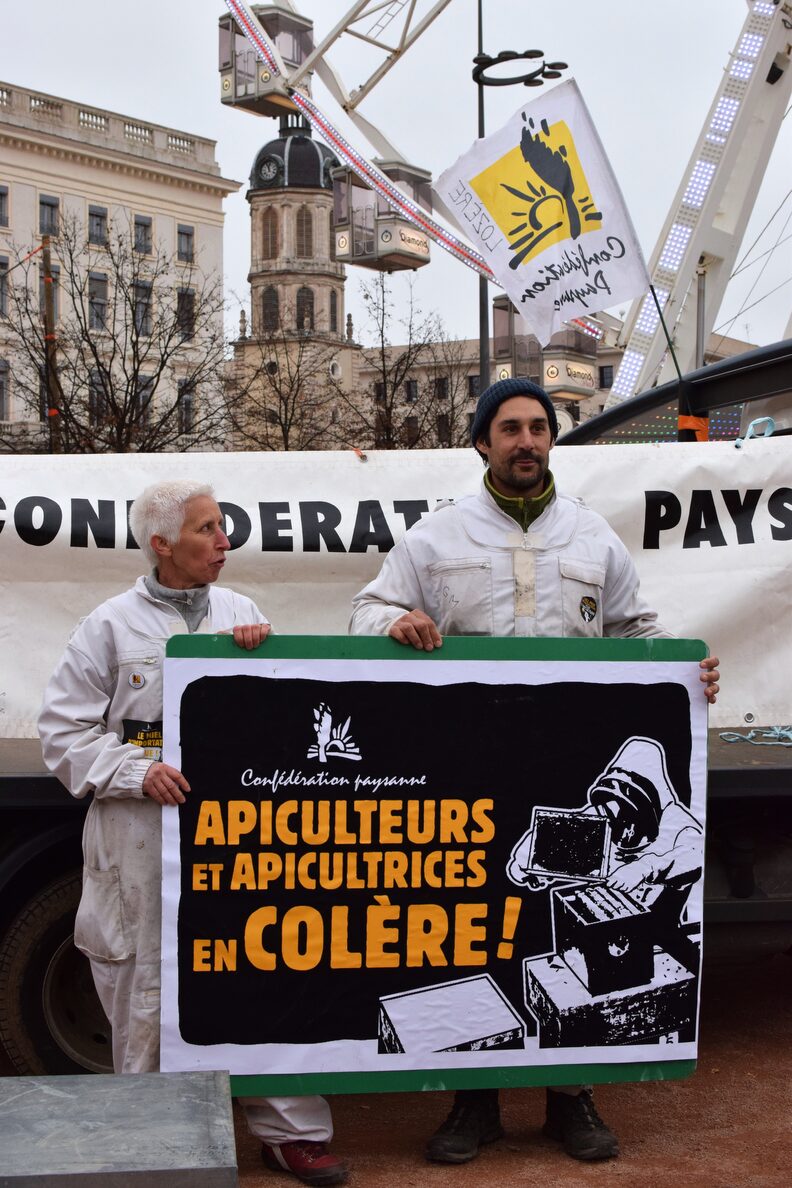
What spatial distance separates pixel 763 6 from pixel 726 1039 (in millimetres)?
8103

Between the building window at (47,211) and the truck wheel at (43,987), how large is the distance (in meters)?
76.7

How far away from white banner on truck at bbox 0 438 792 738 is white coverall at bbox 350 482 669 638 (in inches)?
54.5

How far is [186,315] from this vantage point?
3516cm

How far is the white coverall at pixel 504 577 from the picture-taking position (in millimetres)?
4410

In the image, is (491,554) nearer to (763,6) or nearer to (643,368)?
(643,368)

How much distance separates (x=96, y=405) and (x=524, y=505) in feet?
82.0

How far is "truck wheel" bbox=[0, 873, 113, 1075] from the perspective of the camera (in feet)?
15.7

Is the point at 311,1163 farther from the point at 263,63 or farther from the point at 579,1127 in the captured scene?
the point at 263,63

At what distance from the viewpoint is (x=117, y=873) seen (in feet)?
13.5

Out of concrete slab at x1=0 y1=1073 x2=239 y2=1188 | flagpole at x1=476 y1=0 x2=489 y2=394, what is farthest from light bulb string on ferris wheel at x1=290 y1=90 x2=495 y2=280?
concrete slab at x1=0 y1=1073 x2=239 y2=1188

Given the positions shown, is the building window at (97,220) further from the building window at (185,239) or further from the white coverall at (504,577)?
the white coverall at (504,577)

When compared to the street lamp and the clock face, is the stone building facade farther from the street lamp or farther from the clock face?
the clock face

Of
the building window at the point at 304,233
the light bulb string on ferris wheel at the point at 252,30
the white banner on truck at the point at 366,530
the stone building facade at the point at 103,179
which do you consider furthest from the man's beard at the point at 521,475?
the building window at the point at 304,233

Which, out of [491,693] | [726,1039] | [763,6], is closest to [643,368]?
[763,6]
